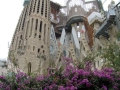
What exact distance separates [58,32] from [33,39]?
42.9ft

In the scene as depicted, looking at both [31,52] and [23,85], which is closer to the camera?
[23,85]

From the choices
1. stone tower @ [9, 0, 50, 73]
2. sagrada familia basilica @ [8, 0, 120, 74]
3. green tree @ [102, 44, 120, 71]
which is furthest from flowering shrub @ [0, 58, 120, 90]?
stone tower @ [9, 0, 50, 73]

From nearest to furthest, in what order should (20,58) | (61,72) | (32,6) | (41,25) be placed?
(61,72), (20,58), (41,25), (32,6)

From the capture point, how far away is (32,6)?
33.3 metres

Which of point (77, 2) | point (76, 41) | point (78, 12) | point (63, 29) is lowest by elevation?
point (76, 41)

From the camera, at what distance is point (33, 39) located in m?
28.5

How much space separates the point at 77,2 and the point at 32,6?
1162 centimetres

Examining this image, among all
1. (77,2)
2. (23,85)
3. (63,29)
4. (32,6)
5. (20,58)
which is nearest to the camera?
(23,85)

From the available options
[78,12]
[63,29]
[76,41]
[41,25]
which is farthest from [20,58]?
[78,12]

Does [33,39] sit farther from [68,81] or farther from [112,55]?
[68,81]

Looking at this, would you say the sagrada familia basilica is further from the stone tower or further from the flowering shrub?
the flowering shrub

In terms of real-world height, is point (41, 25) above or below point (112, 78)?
above

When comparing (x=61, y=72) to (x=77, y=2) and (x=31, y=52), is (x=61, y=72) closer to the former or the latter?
(x=31, y=52)

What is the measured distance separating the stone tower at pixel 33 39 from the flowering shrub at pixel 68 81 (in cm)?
1567
